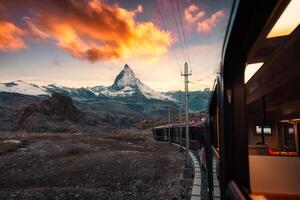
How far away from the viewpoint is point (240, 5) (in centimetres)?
234

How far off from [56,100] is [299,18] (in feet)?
472

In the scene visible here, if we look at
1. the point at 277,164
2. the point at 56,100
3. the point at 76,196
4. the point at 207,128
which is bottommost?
the point at 76,196

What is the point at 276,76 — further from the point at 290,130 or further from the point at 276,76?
the point at 290,130

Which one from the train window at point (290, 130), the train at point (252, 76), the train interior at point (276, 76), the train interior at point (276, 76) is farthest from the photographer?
the train window at point (290, 130)

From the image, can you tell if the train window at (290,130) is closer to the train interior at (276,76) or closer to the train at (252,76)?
the train interior at (276,76)

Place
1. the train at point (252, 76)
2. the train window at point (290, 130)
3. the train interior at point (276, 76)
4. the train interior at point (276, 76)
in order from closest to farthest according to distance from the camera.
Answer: the train at point (252, 76) → the train interior at point (276, 76) → the train interior at point (276, 76) → the train window at point (290, 130)

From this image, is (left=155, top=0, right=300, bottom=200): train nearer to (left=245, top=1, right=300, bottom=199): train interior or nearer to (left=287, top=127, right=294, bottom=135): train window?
(left=245, top=1, right=300, bottom=199): train interior

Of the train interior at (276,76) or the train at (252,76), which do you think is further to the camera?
the train interior at (276,76)

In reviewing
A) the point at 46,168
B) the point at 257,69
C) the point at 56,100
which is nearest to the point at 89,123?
the point at 56,100

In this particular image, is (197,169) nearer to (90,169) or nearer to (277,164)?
(90,169)

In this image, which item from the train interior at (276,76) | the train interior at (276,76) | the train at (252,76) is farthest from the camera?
the train interior at (276,76)

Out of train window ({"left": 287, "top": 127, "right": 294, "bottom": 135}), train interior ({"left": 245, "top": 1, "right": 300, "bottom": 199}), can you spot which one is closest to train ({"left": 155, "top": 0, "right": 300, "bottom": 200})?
train interior ({"left": 245, "top": 1, "right": 300, "bottom": 199})

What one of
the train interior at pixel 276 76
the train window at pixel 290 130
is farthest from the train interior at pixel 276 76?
the train window at pixel 290 130

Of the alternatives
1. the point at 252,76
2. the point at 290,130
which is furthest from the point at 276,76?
the point at 290,130
